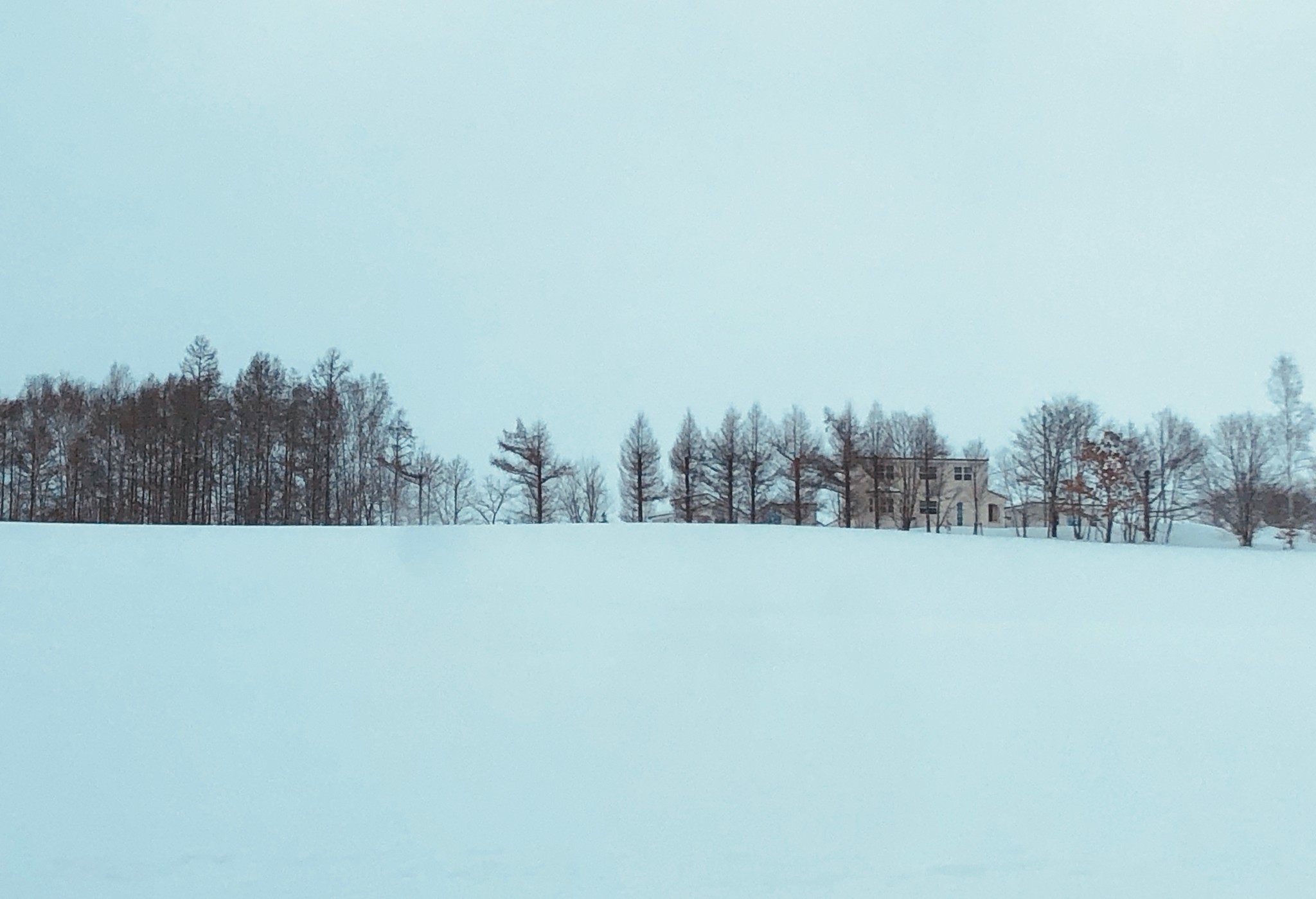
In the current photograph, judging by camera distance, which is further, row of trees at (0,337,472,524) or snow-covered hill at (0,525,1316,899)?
row of trees at (0,337,472,524)

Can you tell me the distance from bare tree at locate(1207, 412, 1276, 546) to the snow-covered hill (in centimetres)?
1119

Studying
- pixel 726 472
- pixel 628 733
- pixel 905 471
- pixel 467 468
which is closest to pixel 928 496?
pixel 905 471

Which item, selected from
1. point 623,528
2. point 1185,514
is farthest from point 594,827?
point 1185,514

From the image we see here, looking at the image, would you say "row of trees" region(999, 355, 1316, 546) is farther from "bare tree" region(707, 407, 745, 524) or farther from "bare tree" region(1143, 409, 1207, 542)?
"bare tree" region(707, 407, 745, 524)

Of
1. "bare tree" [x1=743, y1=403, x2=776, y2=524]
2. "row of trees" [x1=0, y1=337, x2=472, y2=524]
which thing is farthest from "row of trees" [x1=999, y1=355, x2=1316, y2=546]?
"row of trees" [x1=0, y1=337, x2=472, y2=524]

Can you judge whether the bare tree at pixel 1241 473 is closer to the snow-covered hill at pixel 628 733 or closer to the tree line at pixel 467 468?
the tree line at pixel 467 468

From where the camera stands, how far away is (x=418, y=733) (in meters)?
8.11

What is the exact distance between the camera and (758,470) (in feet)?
100

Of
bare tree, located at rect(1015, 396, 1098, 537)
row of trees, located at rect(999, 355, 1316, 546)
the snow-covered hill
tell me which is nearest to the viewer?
the snow-covered hill

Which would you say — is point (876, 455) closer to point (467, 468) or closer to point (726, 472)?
point (726, 472)

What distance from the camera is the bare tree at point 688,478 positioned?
99.8 ft

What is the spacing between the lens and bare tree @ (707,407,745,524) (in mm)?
30188

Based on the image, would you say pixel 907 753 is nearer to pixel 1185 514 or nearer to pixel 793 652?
pixel 793 652

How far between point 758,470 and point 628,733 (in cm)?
2263
